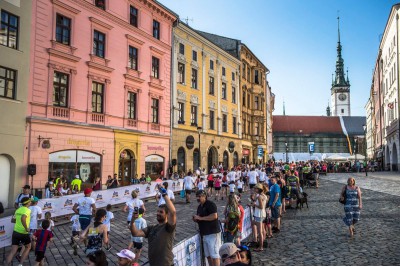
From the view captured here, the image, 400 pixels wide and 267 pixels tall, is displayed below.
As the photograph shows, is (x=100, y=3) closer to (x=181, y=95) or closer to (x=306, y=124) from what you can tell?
(x=181, y=95)

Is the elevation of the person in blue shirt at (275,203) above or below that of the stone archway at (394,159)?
below

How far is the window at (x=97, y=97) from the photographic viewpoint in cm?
2345

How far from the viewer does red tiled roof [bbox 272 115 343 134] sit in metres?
100

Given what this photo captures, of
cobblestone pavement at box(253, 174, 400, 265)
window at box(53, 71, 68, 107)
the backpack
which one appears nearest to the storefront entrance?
window at box(53, 71, 68, 107)

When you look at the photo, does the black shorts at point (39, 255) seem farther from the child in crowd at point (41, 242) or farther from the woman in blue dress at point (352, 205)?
the woman in blue dress at point (352, 205)

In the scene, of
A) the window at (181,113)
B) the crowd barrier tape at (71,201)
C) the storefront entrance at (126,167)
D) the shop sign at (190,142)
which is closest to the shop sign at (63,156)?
the storefront entrance at (126,167)

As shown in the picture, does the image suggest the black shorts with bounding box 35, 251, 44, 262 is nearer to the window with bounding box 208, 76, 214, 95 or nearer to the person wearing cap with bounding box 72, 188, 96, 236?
the person wearing cap with bounding box 72, 188, 96, 236

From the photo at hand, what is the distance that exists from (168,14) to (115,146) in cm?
1337

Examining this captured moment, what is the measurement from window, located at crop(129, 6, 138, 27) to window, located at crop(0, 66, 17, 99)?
11093 mm

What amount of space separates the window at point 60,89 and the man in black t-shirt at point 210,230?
16.0 meters

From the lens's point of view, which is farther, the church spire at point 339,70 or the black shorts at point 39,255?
the church spire at point 339,70

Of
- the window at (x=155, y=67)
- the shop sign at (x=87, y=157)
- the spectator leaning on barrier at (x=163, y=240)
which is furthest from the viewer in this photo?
the window at (x=155, y=67)

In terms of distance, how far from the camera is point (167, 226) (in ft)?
18.3

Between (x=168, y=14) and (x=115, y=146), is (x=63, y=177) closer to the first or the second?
(x=115, y=146)
